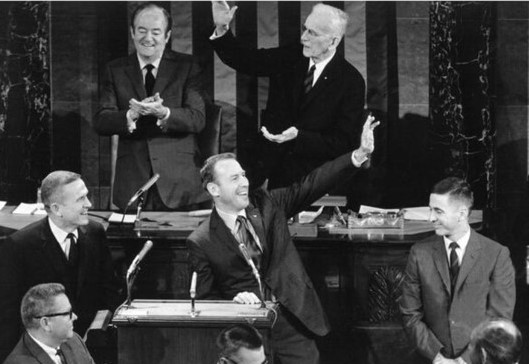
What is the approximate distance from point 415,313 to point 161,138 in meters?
2.43

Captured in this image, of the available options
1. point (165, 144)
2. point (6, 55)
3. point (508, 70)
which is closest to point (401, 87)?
point (508, 70)

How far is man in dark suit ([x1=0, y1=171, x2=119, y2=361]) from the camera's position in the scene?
→ 5633mm

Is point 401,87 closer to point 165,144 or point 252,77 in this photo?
point 252,77

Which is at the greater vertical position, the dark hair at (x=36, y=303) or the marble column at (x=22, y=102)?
the marble column at (x=22, y=102)

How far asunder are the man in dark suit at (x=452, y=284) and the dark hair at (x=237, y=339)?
1.29m

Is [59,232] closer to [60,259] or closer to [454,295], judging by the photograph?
[60,259]

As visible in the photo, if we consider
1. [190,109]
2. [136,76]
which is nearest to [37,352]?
[190,109]

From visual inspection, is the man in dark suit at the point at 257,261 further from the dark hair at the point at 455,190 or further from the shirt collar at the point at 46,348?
the shirt collar at the point at 46,348

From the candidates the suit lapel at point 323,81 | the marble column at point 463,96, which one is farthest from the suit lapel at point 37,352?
the marble column at point 463,96

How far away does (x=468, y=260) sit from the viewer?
559 cm

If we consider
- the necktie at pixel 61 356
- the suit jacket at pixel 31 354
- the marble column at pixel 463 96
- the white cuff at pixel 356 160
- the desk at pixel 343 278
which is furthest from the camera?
the marble column at pixel 463 96

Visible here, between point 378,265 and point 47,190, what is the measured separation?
2.00 m

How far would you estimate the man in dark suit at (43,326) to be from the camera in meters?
4.86

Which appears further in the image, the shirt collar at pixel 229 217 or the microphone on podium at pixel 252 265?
the shirt collar at pixel 229 217
